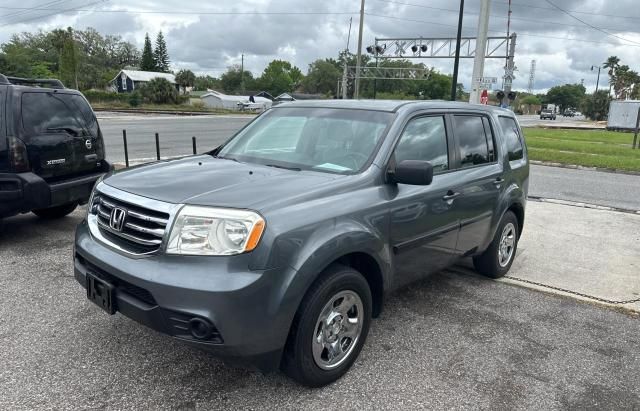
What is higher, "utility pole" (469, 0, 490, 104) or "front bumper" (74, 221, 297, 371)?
"utility pole" (469, 0, 490, 104)

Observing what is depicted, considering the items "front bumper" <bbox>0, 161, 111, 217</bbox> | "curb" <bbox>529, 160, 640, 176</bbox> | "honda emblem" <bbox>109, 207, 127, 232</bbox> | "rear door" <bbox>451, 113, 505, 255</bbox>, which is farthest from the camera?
"curb" <bbox>529, 160, 640, 176</bbox>

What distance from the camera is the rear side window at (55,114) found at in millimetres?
5492

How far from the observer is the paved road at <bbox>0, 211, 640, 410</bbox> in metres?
3.00

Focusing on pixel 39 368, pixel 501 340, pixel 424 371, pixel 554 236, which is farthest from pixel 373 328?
pixel 554 236

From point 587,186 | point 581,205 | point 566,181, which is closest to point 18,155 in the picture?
point 581,205

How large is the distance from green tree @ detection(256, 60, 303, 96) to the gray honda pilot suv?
121 meters

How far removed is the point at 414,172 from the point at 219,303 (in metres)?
1.49

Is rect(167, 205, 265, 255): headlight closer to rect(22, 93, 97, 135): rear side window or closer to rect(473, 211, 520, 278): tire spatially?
rect(473, 211, 520, 278): tire

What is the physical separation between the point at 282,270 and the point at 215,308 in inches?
15.4

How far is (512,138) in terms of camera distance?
5.39 meters

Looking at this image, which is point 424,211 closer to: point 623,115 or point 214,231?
point 214,231

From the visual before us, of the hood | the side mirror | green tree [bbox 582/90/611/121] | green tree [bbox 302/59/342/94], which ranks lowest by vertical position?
the hood

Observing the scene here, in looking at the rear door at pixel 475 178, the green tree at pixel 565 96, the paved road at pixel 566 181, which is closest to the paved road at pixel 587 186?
the paved road at pixel 566 181

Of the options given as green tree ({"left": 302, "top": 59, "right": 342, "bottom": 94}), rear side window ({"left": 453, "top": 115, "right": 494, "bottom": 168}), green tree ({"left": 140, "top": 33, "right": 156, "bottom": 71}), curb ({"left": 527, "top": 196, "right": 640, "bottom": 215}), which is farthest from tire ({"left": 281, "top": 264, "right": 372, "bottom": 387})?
green tree ({"left": 140, "top": 33, "right": 156, "bottom": 71})
